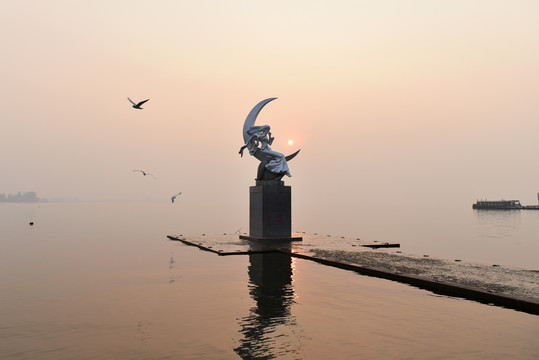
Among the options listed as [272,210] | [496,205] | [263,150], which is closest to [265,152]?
[263,150]

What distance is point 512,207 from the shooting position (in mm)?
187875

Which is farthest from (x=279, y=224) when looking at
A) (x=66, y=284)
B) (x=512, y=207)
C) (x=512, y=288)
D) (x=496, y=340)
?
(x=512, y=207)

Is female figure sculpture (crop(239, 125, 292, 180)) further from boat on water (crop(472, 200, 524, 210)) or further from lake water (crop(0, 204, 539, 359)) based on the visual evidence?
boat on water (crop(472, 200, 524, 210))

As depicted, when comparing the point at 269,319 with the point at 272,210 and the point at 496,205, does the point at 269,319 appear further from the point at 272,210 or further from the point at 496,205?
the point at 496,205

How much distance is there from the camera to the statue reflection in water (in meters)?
8.38

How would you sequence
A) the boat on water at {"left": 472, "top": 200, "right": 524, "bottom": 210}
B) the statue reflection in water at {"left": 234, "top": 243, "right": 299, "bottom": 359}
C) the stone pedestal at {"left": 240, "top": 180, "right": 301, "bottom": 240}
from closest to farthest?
the statue reflection in water at {"left": 234, "top": 243, "right": 299, "bottom": 359}
the stone pedestal at {"left": 240, "top": 180, "right": 301, "bottom": 240}
the boat on water at {"left": 472, "top": 200, "right": 524, "bottom": 210}

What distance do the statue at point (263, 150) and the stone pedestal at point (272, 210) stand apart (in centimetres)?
54

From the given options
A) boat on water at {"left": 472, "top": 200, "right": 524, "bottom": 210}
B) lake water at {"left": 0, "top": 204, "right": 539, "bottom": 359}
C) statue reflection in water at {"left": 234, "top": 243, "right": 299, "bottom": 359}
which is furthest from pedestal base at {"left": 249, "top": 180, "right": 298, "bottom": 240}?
boat on water at {"left": 472, "top": 200, "right": 524, "bottom": 210}

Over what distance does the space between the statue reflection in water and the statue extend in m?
10.9

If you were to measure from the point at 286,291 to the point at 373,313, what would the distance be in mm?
3082

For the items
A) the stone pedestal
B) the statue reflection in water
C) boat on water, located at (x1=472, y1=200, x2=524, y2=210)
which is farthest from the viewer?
boat on water, located at (x1=472, y1=200, x2=524, y2=210)

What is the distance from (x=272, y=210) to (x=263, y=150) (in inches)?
140

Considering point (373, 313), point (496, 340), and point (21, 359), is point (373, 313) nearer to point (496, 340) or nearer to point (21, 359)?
point (496, 340)

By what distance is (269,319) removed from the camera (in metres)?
10.3
